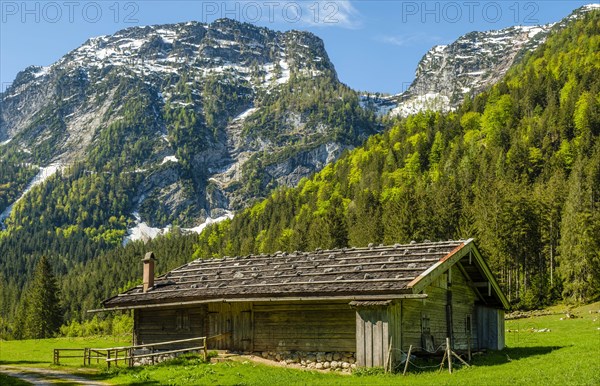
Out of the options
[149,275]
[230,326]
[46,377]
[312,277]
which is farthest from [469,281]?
[46,377]

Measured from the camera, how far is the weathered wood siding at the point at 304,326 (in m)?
30.4

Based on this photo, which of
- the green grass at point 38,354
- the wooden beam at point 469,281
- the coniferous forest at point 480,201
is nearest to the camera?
the wooden beam at point 469,281

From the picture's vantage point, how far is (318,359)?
101 feet

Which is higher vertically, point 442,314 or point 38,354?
point 442,314

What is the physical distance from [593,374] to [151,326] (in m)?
25.7

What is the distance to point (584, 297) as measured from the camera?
7100 centimetres

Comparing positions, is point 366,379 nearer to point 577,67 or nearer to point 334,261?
point 334,261

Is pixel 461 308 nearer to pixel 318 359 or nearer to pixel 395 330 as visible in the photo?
pixel 395 330

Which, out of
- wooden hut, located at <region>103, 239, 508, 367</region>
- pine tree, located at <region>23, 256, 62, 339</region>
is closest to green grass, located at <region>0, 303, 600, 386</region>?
wooden hut, located at <region>103, 239, 508, 367</region>

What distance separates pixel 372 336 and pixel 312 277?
533 centimetres

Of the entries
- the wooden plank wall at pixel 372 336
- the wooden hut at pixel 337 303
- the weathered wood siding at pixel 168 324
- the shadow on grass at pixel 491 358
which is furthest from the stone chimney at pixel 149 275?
the shadow on grass at pixel 491 358

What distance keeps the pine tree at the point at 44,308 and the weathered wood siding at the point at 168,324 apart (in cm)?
6686

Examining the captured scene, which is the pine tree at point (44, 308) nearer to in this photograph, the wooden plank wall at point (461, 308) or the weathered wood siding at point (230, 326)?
the weathered wood siding at point (230, 326)

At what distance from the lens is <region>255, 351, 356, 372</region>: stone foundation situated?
1175 inches
